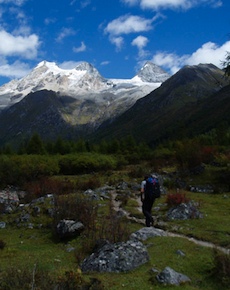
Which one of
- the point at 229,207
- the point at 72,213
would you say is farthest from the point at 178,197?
the point at 72,213

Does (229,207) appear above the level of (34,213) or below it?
below

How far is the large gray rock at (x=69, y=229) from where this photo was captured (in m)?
17.4

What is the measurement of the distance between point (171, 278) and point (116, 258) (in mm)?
2338

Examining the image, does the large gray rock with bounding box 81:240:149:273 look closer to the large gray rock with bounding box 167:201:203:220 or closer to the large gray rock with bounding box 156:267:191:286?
the large gray rock with bounding box 156:267:191:286

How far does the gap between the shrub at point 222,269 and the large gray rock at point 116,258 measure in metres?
2.67

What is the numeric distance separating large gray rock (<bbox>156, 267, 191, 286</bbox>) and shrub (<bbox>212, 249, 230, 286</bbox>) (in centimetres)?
95

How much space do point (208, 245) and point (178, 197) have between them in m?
9.51

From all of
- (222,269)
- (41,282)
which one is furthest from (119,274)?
(41,282)

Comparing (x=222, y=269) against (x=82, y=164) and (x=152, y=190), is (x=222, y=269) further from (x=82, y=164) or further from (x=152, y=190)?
(x=82, y=164)

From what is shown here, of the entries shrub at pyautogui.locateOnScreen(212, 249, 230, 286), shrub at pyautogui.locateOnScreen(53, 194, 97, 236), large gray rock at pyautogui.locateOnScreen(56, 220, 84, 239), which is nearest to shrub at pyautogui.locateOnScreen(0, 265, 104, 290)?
shrub at pyautogui.locateOnScreen(212, 249, 230, 286)

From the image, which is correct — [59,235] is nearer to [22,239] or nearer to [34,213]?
[22,239]

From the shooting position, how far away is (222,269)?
11.1m

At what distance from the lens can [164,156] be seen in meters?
73.3

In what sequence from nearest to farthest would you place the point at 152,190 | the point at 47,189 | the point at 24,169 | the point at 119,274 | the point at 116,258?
the point at 119,274 → the point at 116,258 → the point at 152,190 → the point at 47,189 → the point at 24,169
